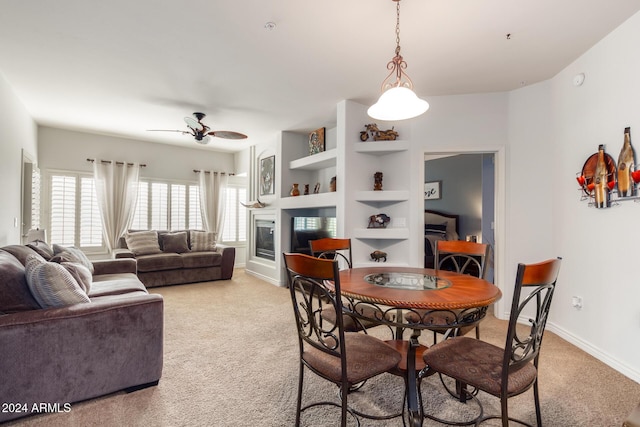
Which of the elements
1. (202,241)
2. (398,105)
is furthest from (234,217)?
(398,105)

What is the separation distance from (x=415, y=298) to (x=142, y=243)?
5.32m

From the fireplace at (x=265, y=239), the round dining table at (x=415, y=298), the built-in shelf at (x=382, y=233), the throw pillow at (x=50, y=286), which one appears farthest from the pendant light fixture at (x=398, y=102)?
the fireplace at (x=265, y=239)

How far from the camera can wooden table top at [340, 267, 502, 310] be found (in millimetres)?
1511

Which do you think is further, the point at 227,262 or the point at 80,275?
the point at 227,262

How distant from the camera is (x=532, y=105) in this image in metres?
3.49

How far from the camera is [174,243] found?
A: 582cm

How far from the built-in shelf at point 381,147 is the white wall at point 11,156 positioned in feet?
13.1

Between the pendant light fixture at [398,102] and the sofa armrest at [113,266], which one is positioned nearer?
the pendant light fixture at [398,102]

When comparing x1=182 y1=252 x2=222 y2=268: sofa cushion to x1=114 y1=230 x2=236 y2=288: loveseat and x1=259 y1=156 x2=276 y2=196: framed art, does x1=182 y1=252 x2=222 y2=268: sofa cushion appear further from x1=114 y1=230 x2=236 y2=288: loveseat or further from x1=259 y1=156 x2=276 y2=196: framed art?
x1=259 y1=156 x2=276 y2=196: framed art

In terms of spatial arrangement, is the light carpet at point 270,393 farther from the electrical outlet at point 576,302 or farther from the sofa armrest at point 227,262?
the sofa armrest at point 227,262

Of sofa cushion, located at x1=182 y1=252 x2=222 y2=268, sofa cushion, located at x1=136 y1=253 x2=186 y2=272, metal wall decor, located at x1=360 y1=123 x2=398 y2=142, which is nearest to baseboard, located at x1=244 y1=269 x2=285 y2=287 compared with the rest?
sofa cushion, located at x1=182 y1=252 x2=222 y2=268

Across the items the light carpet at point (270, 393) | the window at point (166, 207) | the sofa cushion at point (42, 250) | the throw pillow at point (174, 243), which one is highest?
the window at point (166, 207)

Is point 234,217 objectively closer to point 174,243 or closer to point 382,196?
point 174,243

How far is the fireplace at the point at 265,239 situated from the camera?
5784 millimetres
